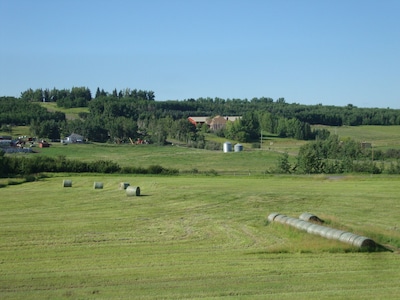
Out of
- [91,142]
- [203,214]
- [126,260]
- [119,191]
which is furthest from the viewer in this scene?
[91,142]

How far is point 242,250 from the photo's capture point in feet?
65.8

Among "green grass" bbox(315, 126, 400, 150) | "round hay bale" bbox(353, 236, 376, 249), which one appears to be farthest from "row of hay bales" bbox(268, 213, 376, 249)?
"green grass" bbox(315, 126, 400, 150)

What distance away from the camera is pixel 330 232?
21.1 m

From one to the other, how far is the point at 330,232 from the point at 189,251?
16.7 feet

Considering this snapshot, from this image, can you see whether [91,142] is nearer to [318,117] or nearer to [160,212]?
[318,117]

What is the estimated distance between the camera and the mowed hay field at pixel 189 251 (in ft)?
49.1

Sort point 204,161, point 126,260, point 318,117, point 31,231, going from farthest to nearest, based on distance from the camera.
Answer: point 318,117 < point 204,161 < point 31,231 < point 126,260

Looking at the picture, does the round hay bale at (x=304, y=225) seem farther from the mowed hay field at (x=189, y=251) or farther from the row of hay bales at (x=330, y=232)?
the mowed hay field at (x=189, y=251)

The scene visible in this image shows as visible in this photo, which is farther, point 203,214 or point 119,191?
point 119,191

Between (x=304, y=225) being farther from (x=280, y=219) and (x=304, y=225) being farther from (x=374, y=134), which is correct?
(x=374, y=134)

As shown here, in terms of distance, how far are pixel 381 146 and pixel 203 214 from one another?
8506cm

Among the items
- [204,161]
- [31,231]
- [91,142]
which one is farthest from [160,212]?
[91,142]

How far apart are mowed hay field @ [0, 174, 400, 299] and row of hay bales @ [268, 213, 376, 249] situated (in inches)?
10.9

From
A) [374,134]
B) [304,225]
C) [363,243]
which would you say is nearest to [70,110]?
[374,134]
